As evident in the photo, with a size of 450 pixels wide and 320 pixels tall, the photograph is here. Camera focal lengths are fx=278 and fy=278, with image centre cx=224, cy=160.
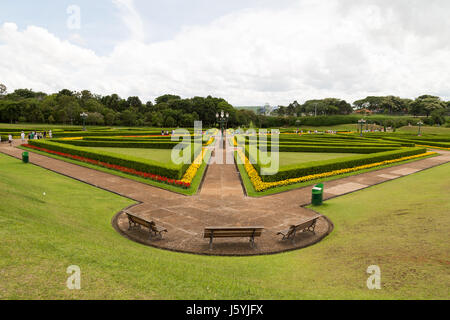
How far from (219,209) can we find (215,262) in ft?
14.3

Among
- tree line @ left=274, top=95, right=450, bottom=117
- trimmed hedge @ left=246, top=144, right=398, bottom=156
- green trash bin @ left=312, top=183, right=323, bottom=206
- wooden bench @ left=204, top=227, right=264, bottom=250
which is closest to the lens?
wooden bench @ left=204, top=227, right=264, bottom=250

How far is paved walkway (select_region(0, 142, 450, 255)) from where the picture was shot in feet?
26.0

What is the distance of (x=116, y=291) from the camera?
13.7 ft

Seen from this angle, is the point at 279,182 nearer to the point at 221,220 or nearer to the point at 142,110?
the point at 221,220

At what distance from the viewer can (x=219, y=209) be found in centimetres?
1088

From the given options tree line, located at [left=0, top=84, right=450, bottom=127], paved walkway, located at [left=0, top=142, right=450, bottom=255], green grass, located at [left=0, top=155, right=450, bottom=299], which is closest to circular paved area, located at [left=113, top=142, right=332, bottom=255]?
paved walkway, located at [left=0, top=142, right=450, bottom=255]

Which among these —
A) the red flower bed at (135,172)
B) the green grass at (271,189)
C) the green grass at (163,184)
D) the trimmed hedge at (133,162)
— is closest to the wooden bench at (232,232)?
the green grass at (271,189)

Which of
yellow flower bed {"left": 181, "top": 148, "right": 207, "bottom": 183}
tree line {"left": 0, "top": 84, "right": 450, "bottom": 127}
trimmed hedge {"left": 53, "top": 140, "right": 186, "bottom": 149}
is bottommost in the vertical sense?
yellow flower bed {"left": 181, "top": 148, "right": 207, "bottom": 183}

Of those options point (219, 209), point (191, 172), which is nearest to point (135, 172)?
point (191, 172)

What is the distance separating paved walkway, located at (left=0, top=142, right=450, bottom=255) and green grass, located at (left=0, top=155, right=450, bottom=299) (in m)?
0.59

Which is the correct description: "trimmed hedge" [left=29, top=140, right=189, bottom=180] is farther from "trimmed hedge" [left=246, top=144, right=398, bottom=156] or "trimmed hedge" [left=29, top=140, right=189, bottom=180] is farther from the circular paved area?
"trimmed hedge" [left=246, top=144, right=398, bottom=156]
